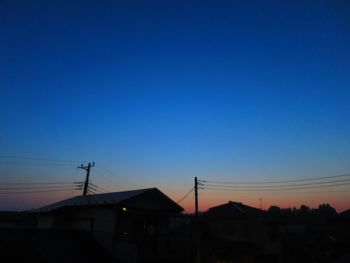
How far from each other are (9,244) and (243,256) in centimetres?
1798

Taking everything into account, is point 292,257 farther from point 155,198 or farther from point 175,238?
point 155,198

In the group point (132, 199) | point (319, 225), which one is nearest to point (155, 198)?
point (132, 199)

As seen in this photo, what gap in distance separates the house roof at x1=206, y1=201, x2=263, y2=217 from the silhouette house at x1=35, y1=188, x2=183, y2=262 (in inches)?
649

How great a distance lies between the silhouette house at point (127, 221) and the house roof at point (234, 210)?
16496 millimetres

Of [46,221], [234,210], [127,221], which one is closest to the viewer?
[127,221]

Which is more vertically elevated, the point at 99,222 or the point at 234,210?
the point at 234,210

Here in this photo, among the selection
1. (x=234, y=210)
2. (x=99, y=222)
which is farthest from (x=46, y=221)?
(x=234, y=210)

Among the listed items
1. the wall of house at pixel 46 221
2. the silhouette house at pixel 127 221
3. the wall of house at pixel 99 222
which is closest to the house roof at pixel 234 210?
the silhouette house at pixel 127 221

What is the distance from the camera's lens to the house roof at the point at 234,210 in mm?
36513

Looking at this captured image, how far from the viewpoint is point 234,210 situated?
128ft

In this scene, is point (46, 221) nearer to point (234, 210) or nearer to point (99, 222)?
point (99, 222)

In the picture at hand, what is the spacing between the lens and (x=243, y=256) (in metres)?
24.3

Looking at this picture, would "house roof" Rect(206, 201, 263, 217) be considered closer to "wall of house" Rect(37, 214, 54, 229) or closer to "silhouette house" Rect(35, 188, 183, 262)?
"silhouette house" Rect(35, 188, 183, 262)

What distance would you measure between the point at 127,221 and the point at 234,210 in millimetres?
22622
